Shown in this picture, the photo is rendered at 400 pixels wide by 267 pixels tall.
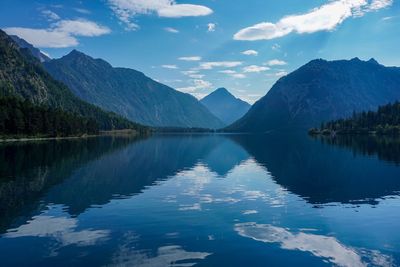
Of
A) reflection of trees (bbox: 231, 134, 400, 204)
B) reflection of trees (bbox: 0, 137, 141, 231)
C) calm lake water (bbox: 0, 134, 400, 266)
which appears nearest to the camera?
calm lake water (bbox: 0, 134, 400, 266)

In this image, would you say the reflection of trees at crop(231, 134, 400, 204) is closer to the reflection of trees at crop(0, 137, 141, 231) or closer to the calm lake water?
the calm lake water

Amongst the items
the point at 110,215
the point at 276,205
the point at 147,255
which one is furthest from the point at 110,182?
the point at 147,255

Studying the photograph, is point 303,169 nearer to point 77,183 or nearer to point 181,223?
point 77,183

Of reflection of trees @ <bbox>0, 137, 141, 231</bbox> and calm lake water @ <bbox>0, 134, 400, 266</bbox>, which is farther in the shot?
reflection of trees @ <bbox>0, 137, 141, 231</bbox>

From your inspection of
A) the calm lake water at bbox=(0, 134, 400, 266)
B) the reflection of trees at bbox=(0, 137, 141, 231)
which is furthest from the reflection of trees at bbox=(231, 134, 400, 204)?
the reflection of trees at bbox=(0, 137, 141, 231)

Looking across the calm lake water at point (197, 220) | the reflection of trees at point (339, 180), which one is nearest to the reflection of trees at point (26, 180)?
the calm lake water at point (197, 220)

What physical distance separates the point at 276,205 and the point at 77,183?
1470 inches

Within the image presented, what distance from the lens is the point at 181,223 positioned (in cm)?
4278

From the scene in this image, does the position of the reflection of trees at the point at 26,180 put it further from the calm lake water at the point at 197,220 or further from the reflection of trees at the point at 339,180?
the reflection of trees at the point at 339,180

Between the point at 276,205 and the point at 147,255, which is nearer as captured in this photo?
the point at 147,255

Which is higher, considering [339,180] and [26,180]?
[26,180]

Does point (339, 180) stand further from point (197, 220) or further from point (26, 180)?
point (26, 180)

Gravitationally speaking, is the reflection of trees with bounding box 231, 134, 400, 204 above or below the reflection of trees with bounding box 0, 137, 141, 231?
below

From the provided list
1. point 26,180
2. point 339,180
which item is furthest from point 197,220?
point 339,180
